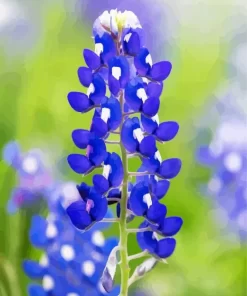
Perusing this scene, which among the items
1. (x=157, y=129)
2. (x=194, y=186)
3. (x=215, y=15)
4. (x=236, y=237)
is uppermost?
(x=215, y=15)

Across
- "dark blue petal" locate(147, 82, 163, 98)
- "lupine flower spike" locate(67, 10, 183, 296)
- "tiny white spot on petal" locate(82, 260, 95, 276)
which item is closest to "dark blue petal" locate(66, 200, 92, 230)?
"lupine flower spike" locate(67, 10, 183, 296)

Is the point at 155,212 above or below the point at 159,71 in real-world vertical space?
below

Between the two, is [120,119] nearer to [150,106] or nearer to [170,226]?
[150,106]

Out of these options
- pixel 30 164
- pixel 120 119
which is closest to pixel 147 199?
pixel 120 119

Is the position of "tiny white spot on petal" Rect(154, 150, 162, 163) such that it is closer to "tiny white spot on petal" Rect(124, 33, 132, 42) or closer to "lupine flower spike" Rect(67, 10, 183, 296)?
"lupine flower spike" Rect(67, 10, 183, 296)

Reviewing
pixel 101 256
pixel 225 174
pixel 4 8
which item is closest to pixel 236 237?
pixel 225 174

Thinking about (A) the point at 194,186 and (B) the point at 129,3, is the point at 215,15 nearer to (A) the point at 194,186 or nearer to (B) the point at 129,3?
(B) the point at 129,3

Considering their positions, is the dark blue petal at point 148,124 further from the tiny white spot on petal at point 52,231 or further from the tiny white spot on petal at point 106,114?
the tiny white spot on petal at point 52,231
